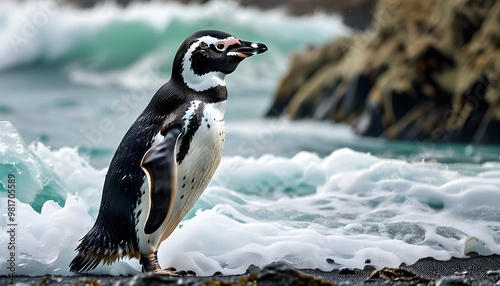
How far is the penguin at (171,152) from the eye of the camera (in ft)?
9.67

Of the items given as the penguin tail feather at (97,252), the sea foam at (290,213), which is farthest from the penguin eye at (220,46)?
the sea foam at (290,213)

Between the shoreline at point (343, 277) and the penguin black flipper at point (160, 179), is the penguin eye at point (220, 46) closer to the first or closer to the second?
the penguin black flipper at point (160, 179)

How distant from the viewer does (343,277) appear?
3359mm

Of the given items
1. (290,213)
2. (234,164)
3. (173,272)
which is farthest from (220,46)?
(234,164)

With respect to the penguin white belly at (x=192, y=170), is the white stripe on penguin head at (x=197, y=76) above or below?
above

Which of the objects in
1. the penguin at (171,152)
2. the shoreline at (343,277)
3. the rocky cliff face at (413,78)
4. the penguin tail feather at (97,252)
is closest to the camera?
the shoreline at (343,277)

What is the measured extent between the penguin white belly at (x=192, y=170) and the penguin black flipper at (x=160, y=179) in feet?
0.31

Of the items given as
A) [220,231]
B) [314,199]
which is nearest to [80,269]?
[220,231]

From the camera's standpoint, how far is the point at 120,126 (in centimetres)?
725

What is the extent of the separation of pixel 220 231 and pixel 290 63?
6050mm

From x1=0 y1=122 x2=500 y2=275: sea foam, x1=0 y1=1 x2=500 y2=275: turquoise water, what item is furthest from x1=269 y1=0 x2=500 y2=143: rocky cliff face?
x1=0 y1=122 x2=500 y2=275: sea foam

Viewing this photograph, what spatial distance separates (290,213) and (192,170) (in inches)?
70.1

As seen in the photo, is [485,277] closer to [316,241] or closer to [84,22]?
[316,241]

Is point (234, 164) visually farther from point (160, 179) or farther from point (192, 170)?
point (160, 179)
